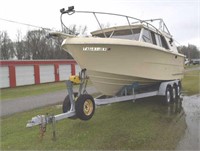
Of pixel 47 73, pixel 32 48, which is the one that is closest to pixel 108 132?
pixel 47 73

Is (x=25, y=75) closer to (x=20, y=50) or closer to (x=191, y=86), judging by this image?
(x=191, y=86)

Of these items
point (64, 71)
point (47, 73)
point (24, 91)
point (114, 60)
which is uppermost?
point (114, 60)

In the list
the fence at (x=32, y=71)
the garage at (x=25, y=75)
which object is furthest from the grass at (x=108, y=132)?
the garage at (x=25, y=75)

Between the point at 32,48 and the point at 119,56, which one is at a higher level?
the point at 32,48

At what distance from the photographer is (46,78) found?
2395 cm

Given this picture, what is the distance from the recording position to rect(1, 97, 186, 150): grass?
5227mm

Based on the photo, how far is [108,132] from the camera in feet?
19.9

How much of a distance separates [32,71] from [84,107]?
57.7 ft

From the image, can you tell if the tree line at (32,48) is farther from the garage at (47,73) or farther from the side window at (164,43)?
the side window at (164,43)

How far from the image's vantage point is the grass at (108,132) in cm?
523

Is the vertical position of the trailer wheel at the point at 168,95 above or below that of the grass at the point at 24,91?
above

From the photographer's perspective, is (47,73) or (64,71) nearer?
(47,73)

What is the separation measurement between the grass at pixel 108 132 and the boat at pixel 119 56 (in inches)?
41.2

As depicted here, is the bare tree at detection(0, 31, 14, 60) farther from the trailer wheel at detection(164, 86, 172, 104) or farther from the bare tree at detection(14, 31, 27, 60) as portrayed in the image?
the trailer wheel at detection(164, 86, 172, 104)
